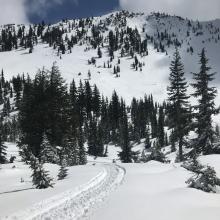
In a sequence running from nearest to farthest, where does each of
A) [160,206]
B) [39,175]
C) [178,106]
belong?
Result: [160,206] < [39,175] < [178,106]

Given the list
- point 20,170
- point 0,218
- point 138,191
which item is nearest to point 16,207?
point 0,218

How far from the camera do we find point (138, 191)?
67.2ft

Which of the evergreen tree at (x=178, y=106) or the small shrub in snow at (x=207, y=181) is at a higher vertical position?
the evergreen tree at (x=178, y=106)

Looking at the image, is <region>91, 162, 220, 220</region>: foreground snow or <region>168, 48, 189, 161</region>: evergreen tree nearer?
<region>91, 162, 220, 220</region>: foreground snow

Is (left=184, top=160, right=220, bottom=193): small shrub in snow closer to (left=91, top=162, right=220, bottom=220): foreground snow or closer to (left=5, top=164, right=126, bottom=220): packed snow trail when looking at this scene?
(left=91, top=162, right=220, bottom=220): foreground snow

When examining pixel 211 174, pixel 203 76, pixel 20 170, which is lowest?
pixel 20 170

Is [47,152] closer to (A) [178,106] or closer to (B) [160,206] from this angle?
(A) [178,106]

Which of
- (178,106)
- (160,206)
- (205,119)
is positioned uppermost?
(178,106)

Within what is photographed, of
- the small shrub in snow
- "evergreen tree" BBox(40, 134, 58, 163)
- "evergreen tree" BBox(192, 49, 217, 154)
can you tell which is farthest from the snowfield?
"evergreen tree" BBox(40, 134, 58, 163)

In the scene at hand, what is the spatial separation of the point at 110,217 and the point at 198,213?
2.94 meters

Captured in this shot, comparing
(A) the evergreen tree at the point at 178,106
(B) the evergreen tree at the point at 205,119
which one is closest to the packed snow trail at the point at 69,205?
(B) the evergreen tree at the point at 205,119

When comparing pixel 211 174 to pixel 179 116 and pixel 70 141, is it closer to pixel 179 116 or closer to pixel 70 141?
pixel 179 116

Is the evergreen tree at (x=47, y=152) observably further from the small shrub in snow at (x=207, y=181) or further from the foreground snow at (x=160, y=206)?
the small shrub in snow at (x=207, y=181)

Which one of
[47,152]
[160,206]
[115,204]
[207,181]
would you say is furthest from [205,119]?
[160,206]
